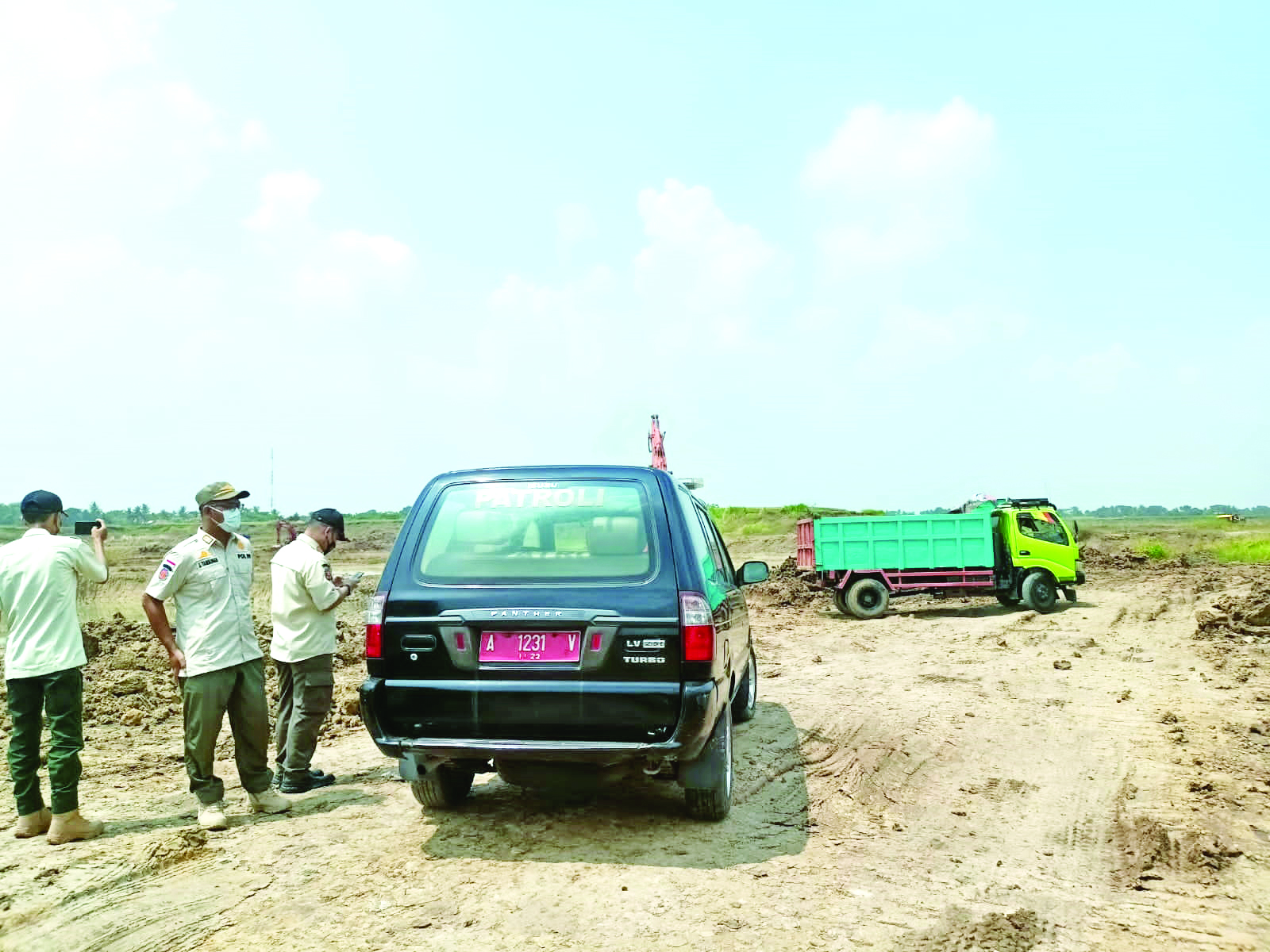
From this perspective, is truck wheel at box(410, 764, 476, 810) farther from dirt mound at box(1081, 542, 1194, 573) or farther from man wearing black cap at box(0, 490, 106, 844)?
dirt mound at box(1081, 542, 1194, 573)

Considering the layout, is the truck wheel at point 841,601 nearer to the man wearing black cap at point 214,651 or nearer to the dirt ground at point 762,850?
the dirt ground at point 762,850

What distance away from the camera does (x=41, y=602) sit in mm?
5156

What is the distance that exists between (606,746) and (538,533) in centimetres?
112

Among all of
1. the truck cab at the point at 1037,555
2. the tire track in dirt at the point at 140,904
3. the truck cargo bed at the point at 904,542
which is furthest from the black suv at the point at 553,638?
the truck cab at the point at 1037,555

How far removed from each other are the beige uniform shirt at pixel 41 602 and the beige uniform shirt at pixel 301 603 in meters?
1.10

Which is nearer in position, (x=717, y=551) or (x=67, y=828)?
(x=67, y=828)

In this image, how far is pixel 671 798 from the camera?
5.75 metres

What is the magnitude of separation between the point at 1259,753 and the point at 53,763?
25.9 ft

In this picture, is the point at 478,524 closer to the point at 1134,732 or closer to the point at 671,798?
the point at 671,798

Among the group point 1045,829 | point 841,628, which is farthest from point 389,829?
point 841,628

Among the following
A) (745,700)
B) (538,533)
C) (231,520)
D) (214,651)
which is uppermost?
(231,520)

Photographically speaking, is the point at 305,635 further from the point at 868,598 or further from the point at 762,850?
the point at 868,598

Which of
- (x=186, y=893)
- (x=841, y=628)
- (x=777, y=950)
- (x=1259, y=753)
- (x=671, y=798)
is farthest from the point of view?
(x=841, y=628)

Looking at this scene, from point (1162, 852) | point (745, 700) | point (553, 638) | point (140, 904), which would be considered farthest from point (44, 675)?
point (1162, 852)
